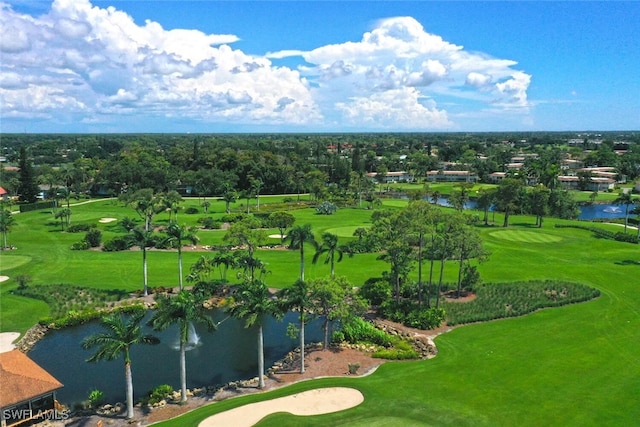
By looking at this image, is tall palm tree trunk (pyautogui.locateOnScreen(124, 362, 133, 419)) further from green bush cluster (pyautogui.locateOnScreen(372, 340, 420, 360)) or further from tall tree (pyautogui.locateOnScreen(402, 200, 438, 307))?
tall tree (pyautogui.locateOnScreen(402, 200, 438, 307))

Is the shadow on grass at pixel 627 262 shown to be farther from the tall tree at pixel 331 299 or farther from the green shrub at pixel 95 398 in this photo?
the green shrub at pixel 95 398

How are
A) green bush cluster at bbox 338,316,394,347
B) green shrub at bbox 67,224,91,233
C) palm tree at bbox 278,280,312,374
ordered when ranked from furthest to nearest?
1. green shrub at bbox 67,224,91,233
2. green bush cluster at bbox 338,316,394,347
3. palm tree at bbox 278,280,312,374

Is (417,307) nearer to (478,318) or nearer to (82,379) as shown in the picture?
(478,318)

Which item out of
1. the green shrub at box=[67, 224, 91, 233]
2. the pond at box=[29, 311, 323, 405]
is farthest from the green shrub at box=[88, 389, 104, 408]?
the green shrub at box=[67, 224, 91, 233]

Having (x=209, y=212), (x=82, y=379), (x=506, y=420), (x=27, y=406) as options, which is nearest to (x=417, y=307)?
(x=506, y=420)

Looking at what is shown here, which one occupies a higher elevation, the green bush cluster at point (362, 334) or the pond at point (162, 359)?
the green bush cluster at point (362, 334)

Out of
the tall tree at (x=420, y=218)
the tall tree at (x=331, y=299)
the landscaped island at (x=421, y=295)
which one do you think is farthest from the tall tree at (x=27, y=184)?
the tall tree at (x=420, y=218)

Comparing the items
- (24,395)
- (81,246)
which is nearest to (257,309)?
(24,395)
